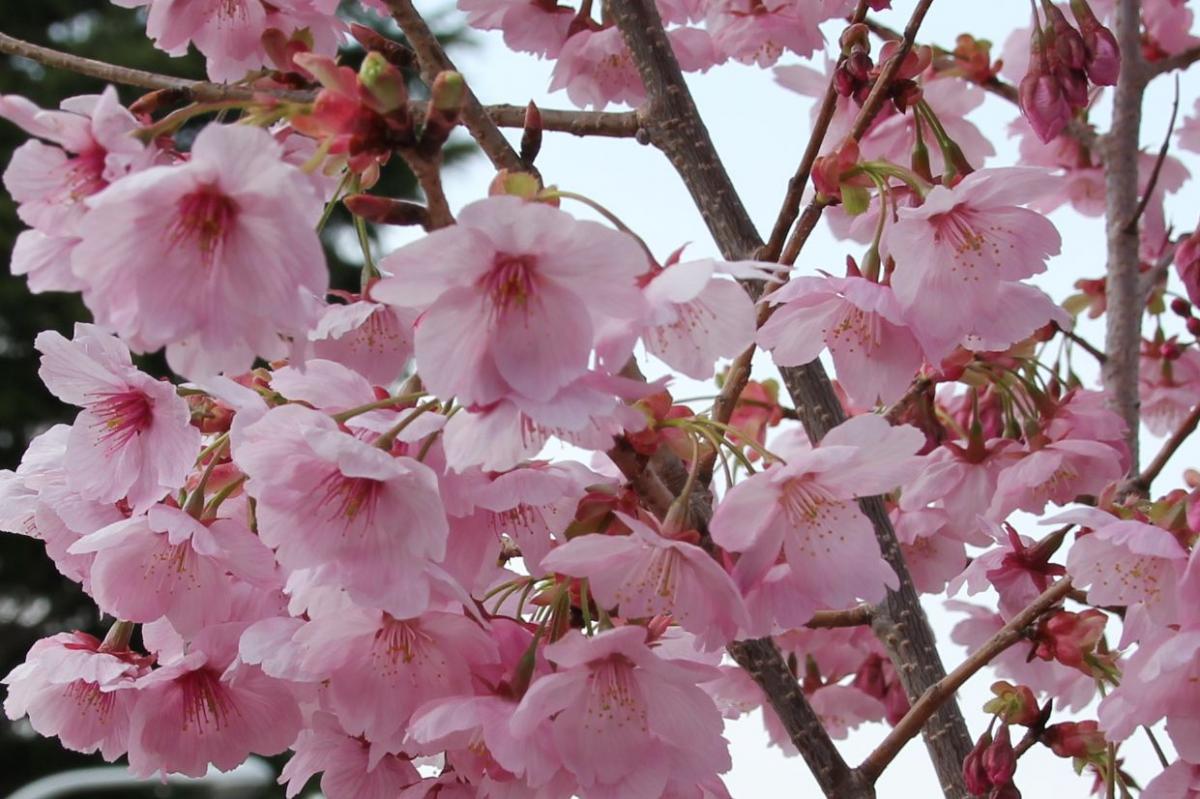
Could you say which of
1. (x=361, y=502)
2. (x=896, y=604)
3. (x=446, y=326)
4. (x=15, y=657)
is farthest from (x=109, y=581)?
(x=15, y=657)

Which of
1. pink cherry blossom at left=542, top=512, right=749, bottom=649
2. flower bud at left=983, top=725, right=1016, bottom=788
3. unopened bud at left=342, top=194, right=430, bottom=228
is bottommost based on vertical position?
flower bud at left=983, top=725, right=1016, bottom=788

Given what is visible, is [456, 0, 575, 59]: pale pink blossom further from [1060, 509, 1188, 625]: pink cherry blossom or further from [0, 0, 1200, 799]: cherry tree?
[1060, 509, 1188, 625]: pink cherry blossom

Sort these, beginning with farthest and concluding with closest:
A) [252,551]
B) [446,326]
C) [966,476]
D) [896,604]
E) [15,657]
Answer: [15,657] → [966,476] → [896,604] → [252,551] → [446,326]

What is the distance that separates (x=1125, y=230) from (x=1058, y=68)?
54 centimetres

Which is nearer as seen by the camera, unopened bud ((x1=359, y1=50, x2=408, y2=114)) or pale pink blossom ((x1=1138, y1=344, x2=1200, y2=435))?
unopened bud ((x1=359, y1=50, x2=408, y2=114))

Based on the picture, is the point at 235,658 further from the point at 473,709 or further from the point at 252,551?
the point at 473,709

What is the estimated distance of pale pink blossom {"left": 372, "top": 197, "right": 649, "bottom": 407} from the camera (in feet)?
2.14

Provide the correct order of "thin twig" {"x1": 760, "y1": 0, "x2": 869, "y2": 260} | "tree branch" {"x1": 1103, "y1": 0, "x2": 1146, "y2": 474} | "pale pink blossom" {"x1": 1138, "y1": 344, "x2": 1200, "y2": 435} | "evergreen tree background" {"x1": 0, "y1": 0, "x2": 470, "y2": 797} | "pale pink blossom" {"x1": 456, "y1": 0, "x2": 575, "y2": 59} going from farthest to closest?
"evergreen tree background" {"x1": 0, "y1": 0, "x2": 470, "y2": 797} < "pale pink blossom" {"x1": 1138, "y1": 344, "x2": 1200, "y2": 435} < "tree branch" {"x1": 1103, "y1": 0, "x2": 1146, "y2": 474} < "pale pink blossom" {"x1": 456, "y1": 0, "x2": 575, "y2": 59} < "thin twig" {"x1": 760, "y1": 0, "x2": 869, "y2": 260}

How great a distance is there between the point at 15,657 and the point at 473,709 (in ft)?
25.3

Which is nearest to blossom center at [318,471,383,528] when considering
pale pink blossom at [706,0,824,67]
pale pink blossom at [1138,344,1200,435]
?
pale pink blossom at [706,0,824,67]

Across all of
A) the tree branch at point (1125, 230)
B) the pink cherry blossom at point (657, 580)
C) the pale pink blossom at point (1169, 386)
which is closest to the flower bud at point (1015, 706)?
the pink cherry blossom at point (657, 580)

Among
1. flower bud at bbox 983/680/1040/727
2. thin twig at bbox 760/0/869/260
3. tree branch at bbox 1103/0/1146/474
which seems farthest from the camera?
tree branch at bbox 1103/0/1146/474

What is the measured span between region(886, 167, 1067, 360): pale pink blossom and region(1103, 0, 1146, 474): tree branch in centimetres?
63

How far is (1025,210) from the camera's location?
2.98 ft
